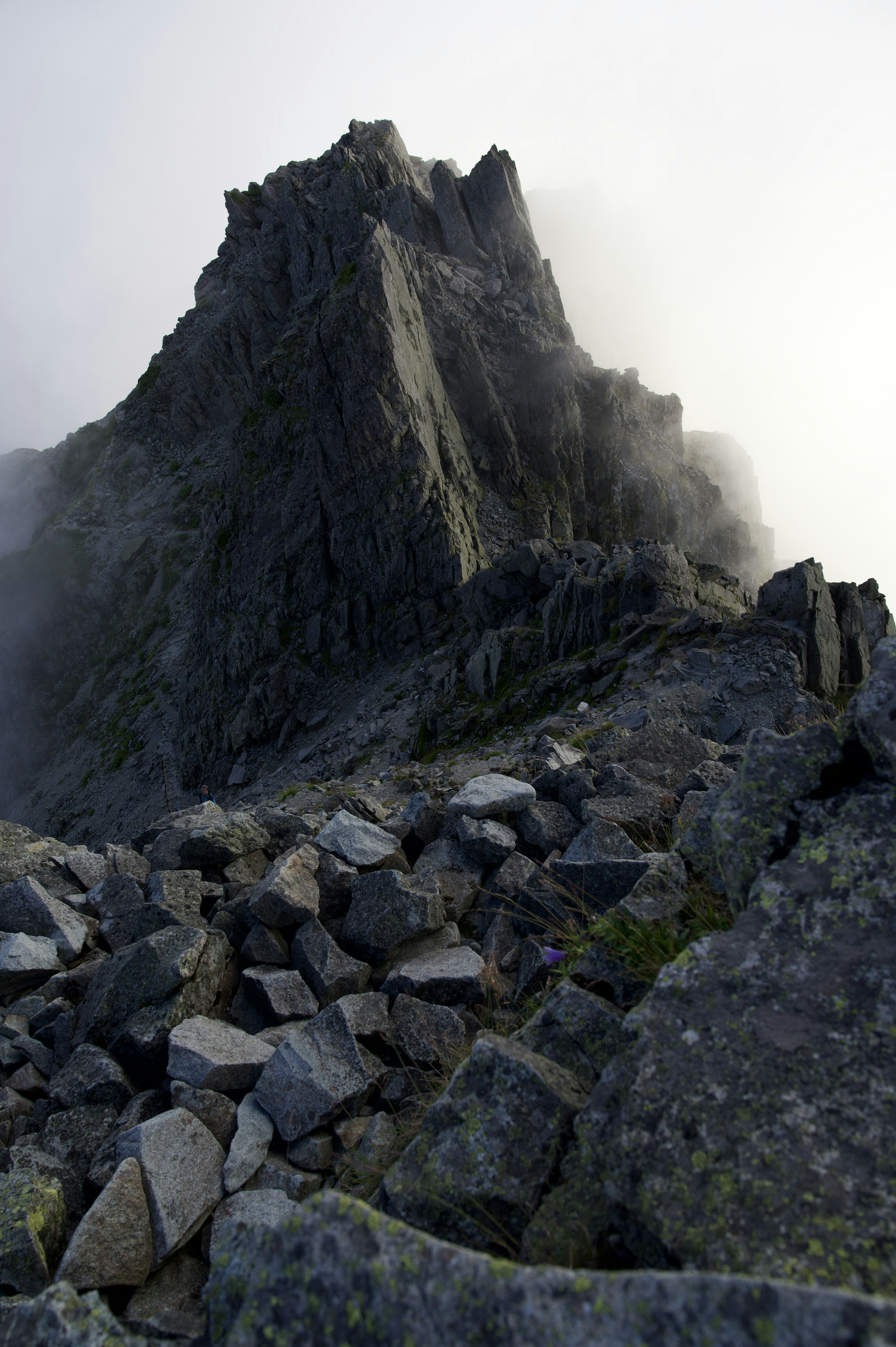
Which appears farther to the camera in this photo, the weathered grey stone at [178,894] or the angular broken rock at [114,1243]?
the weathered grey stone at [178,894]

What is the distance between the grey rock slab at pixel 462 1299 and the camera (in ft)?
5.57

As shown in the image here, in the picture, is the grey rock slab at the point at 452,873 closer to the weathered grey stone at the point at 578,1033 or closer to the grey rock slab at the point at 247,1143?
the grey rock slab at the point at 247,1143

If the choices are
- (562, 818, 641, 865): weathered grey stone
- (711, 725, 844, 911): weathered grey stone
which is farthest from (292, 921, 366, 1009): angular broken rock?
(711, 725, 844, 911): weathered grey stone

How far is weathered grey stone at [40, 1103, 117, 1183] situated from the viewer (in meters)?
4.68

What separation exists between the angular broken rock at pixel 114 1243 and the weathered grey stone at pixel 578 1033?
263cm

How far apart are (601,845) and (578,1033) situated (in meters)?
3.05

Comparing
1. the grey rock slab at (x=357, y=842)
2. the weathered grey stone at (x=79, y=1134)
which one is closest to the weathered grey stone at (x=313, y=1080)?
the weathered grey stone at (x=79, y=1134)

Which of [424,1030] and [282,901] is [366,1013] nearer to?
[424,1030]

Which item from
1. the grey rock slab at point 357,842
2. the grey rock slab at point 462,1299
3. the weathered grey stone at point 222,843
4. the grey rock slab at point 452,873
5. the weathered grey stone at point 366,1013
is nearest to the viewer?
the grey rock slab at point 462,1299

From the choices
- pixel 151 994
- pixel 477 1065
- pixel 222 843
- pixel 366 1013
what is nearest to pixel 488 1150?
pixel 477 1065

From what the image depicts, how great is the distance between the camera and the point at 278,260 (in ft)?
230

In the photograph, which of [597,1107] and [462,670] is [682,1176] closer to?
[597,1107]

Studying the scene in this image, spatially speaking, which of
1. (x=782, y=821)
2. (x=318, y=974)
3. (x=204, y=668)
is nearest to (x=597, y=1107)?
(x=782, y=821)

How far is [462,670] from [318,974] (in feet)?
102
